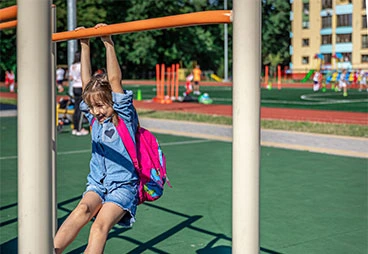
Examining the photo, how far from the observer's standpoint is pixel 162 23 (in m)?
3.19

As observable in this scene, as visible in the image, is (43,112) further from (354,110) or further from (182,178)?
(354,110)

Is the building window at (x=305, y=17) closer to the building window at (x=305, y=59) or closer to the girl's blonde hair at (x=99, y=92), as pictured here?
the building window at (x=305, y=59)

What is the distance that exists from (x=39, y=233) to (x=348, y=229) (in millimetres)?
4357

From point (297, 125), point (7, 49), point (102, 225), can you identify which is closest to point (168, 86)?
point (297, 125)

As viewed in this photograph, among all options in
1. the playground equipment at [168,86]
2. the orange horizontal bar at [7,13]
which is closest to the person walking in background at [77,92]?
the playground equipment at [168,86]

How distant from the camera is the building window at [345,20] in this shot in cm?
6356

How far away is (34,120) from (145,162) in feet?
6.72

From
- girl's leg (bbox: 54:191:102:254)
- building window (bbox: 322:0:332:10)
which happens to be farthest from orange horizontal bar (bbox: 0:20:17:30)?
building window (bbox: 322:0:332:10)

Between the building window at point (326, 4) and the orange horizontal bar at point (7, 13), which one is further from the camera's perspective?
the building window at point (326, 4)

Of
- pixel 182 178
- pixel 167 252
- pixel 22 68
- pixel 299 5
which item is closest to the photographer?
pixel 22 68

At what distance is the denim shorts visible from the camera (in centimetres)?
386

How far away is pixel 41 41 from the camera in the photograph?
2.02 meters

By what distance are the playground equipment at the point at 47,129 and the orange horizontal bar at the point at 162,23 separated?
34 cm

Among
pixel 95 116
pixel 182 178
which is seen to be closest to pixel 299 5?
pixel 182 178
